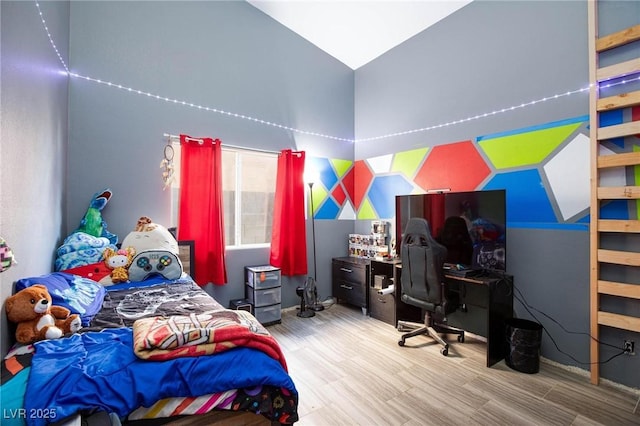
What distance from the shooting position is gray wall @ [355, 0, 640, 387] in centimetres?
221

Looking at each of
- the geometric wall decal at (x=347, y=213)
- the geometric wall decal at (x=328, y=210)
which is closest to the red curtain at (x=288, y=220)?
the geometric wall decal at (x=328, y=210)

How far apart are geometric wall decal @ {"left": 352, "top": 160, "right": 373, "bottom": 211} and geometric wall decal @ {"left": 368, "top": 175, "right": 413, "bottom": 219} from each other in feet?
0.40

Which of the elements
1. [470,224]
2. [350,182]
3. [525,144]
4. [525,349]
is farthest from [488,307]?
[350,182]

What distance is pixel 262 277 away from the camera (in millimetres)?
3094

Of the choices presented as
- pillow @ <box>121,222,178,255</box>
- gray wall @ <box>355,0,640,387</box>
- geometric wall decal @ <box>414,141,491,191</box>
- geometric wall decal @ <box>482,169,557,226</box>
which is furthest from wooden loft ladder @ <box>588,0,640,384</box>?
pillow @ <box>121,222,178,255</box>

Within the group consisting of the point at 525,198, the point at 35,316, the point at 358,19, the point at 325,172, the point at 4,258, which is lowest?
the point at 35,316

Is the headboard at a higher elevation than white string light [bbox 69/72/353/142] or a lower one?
lower

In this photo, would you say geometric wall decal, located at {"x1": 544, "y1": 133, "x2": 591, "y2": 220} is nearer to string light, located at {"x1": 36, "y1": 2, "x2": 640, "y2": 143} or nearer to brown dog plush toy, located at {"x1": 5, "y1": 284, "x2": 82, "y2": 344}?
string light, located at {"x1": 36, "y1": 2, "x2": 640, "y2": 143}

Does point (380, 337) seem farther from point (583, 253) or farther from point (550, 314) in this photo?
point (583, 253)

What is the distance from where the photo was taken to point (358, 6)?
10.3 ft

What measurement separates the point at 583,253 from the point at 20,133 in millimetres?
3746

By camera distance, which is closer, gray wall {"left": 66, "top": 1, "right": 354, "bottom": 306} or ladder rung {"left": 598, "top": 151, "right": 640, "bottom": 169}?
ladder rung {"left": 598, "top": 151, "right": 640, "bottom": 169}

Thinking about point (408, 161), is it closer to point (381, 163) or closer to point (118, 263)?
point (381, 163)

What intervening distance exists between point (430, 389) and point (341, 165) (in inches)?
117
